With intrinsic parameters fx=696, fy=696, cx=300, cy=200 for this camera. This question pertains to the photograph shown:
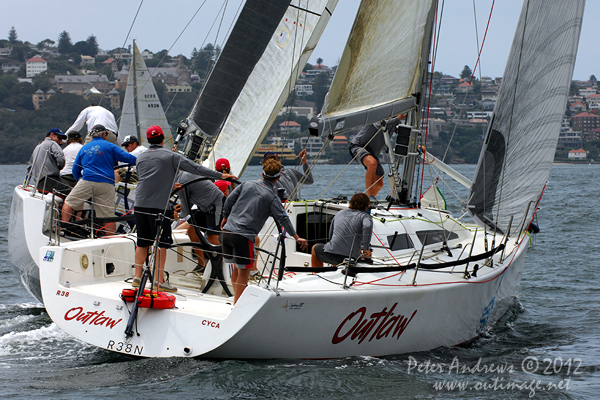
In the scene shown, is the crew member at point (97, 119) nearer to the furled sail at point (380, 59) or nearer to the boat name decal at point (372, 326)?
the furled sail at point (380, 59)

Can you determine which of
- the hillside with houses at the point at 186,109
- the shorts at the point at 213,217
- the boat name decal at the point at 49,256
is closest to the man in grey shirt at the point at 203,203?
the shorts at the point at 213,217

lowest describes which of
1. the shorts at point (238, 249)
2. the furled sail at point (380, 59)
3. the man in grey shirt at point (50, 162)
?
the shorts at point (238, 249)

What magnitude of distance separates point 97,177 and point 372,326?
118 inches

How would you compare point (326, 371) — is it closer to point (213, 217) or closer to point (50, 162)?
point (213, 217)

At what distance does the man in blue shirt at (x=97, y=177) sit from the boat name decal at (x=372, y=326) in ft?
8.61

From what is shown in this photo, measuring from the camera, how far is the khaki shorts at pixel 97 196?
21.3ft

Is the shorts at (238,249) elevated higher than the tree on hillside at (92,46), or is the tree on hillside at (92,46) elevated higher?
the tree on hillside at (92,46)

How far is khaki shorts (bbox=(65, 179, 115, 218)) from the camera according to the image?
6.49 metres

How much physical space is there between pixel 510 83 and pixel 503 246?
64.1 inches

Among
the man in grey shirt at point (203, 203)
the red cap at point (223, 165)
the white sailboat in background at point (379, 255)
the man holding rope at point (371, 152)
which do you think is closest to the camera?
the white sailboat in background at point (379, 255)

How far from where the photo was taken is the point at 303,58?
9.86m

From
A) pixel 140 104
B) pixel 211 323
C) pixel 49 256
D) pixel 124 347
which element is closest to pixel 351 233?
pixel 211 323

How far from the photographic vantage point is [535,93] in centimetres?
682

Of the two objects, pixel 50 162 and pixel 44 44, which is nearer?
pixel 50 162
